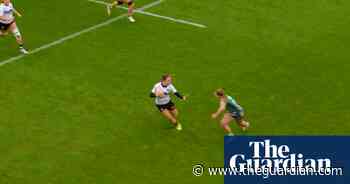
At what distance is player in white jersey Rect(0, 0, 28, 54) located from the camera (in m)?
27.8

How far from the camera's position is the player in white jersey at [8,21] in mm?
27844

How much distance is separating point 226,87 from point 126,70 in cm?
376

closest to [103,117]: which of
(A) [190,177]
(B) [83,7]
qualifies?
(A) [190,177]

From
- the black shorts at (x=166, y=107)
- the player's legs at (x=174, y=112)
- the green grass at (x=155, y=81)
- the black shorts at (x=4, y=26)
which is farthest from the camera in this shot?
the black shorts at (x=4, y=26)

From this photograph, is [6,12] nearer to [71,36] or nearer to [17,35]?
[17,35]

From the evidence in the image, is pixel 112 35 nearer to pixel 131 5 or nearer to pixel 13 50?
pixel 131 5

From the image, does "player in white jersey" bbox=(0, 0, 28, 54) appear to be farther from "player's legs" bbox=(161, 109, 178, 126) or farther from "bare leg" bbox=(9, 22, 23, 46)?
"player's legs" bbox=(161, 109, 178, 126)

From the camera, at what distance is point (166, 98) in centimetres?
2325

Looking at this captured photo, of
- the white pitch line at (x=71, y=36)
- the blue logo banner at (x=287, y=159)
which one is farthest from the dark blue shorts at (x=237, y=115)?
the white pitch line at (x=71, y=36)

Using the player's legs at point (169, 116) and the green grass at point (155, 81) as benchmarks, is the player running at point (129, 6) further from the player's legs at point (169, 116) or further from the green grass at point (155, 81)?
the player's legs at point (169, 116)

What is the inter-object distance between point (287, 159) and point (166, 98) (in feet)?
13.5

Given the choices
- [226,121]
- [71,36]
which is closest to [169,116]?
[226,121]

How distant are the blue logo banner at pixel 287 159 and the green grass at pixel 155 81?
1.75 ft

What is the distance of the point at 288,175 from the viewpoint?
70.5ft
